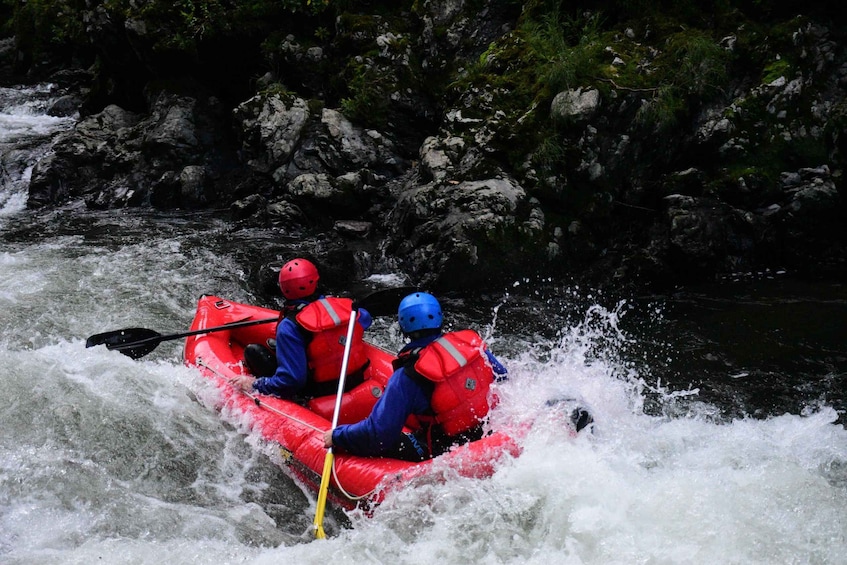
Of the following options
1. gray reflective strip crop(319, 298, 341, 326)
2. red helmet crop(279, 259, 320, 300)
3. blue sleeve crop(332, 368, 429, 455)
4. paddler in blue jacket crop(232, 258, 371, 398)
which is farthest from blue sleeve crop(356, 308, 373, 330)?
blue sleeve crop(332, 368, 429, 455)

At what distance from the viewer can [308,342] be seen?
4.80 m

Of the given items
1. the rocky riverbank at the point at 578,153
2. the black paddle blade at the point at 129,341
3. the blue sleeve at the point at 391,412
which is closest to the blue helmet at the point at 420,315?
the blue sleeve at the point at 391,412

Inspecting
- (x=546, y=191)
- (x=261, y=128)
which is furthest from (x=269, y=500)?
(x=261, y=128)

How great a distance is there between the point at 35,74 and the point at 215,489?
53.3 ft

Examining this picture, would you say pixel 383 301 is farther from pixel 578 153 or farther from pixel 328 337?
pixel 578 153

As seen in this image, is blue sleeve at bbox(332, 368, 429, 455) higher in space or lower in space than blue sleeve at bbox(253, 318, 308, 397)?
higher

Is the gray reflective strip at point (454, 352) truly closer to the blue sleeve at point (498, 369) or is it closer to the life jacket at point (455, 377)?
the life jacket at point (455, 377)

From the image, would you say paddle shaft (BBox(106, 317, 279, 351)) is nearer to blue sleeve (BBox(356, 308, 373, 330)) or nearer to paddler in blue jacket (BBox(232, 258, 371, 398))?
paddler in blue jacket (BBox(232, 258, 371, 398))

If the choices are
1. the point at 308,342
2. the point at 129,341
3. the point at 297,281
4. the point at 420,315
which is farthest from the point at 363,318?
the point at 129,341

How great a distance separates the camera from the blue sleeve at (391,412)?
383 centimetres

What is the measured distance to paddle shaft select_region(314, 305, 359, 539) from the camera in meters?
3.76

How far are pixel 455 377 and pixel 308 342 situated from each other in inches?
55.2

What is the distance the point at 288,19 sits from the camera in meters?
11.4

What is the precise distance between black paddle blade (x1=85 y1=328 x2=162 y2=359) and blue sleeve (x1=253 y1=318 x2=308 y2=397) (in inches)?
69.4
